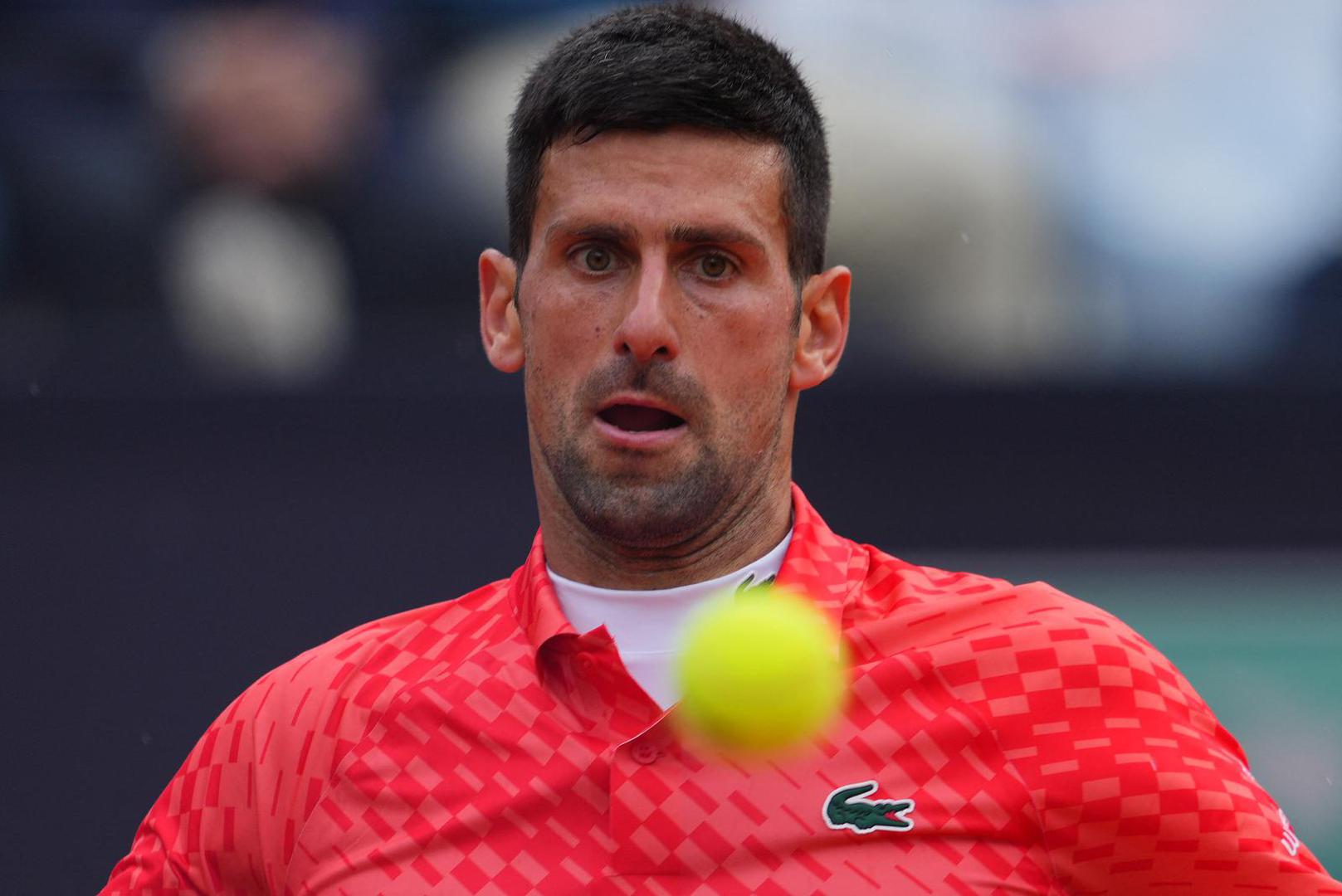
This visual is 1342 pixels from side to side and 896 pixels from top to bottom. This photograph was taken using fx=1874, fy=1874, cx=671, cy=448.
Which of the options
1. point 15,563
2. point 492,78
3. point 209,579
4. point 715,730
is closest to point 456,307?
point 492,78

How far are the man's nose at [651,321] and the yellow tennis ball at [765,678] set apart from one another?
0.45 metres

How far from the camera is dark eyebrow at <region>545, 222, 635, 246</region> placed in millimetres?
3051

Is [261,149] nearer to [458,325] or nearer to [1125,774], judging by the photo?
[458,325]

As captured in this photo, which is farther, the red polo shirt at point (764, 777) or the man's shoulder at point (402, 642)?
the man's shoulder at point (402, 642)

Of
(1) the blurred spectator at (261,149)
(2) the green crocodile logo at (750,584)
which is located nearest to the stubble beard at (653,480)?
(2) the green crocodile logo at (750,584)

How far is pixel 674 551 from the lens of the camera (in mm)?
3121

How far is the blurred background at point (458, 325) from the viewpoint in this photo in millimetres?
6066

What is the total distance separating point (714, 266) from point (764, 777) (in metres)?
0.85

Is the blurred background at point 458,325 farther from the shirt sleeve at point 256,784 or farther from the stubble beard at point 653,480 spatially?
the stubble beard at point 653,480

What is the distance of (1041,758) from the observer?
2797 mm

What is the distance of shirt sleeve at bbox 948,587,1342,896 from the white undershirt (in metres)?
0.45

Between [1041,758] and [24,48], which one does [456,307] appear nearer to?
[24,48]

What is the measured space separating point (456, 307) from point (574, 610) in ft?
11.2

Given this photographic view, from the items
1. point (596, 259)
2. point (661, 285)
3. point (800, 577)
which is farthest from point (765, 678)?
point (596, 259)
